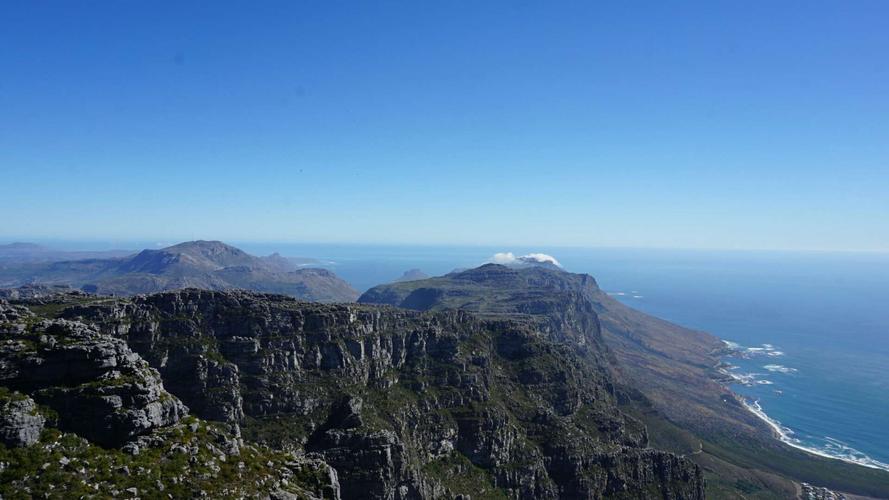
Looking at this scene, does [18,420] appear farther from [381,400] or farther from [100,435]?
[381,400]

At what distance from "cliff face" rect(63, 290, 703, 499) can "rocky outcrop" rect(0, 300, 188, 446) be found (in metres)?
50.4

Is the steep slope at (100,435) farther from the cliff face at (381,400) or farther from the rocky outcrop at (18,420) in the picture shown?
the cliff face at (381,400)

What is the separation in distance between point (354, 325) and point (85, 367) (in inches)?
3763

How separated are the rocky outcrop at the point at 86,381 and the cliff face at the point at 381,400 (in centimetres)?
5043

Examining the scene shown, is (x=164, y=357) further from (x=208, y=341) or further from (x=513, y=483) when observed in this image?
(x=513, y=483)

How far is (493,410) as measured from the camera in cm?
16625

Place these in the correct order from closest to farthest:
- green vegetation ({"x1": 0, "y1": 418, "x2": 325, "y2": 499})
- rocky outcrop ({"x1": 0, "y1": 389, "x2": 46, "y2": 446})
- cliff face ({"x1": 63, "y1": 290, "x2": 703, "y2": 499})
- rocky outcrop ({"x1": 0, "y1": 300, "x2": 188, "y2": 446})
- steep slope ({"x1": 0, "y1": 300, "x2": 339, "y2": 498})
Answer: green vegetation ({"x1": 0, "y1": 418, "x2": 325, "y2": 499}), steep slope ({"x1": 0, "y1": 300, "x2": 339, "y2": 498}), rocky outcrop ({"x1": 0, "y1": 389, "x2": 46, "y2": 446}), rocky outcrop ({"x1": 0, "y1": 300, "x2": 188, "y2": 446}), cliff face ({"x1": 63, "y1": 290, "x2": 703, "y2": 499})

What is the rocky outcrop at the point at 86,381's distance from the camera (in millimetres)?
71312

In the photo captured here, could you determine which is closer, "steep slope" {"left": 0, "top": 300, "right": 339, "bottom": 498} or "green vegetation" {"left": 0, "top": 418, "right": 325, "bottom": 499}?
"green vegetation" {"left": 0, "top": 418, "right": 325, "bottom": 499}

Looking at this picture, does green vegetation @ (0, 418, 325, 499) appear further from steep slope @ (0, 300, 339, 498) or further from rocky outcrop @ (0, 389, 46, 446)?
rocky outcrop @ (0, 389, 46, 446)

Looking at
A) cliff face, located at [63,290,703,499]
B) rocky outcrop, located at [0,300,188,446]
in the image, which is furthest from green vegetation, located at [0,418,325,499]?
cliff face, located at [63,290,703,499]

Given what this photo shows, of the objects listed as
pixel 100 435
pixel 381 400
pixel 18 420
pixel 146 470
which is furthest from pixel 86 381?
pixel 381 400

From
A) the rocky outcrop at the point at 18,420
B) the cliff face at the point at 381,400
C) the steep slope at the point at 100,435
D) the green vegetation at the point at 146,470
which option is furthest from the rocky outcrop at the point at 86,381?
the cliff face at the point at 381,400

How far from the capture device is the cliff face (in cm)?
12988
